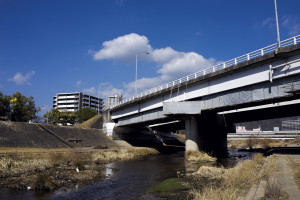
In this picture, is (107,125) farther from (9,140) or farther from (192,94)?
(192,94)

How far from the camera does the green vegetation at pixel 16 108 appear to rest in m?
74.8

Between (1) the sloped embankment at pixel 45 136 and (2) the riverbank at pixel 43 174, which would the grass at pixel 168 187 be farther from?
(1) the sloped embankment at pixel 45 136

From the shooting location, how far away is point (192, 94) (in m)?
41.0

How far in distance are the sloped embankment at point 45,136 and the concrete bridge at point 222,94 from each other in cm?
1251

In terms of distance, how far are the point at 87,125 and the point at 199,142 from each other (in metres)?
41.7

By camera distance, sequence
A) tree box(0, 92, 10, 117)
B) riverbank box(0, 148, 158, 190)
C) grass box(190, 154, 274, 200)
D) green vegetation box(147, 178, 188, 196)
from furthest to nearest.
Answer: tree box(0, 92, 10, 117), riverbank box(0, 148, 158, 190), green vegetation box(147, 178, 188, 196), grass box(190, 154, 274, 200)

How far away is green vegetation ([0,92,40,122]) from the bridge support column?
55.3 metres

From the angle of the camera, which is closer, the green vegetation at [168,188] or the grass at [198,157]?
the green vegetation at [168,188]

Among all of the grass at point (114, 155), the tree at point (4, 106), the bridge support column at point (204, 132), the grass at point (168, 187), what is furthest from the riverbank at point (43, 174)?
the tree at point (4, 106)

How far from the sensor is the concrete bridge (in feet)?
90.7

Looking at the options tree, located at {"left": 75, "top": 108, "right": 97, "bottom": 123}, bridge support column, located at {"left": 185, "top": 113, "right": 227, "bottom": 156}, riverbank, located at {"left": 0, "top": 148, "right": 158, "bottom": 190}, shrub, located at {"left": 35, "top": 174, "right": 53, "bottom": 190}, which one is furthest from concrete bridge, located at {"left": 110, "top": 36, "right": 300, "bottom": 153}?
tree, located at {"left": 75, "top": 108, "right": 97, "bottom": 123}

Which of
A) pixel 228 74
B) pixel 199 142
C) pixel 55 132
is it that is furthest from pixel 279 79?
pixel 55 132

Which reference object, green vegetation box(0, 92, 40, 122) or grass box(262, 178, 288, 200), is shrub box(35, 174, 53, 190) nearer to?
grass box(262, 178, 288, 200)

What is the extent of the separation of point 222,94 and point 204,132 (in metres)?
13.1
